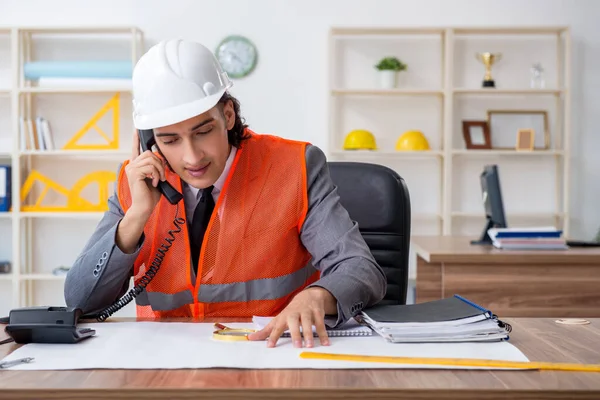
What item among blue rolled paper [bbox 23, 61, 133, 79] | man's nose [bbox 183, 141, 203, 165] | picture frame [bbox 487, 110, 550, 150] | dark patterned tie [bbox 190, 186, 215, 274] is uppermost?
blue rolled paper [bbox 23, 61, 133, 79]

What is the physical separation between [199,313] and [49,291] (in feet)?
11.4

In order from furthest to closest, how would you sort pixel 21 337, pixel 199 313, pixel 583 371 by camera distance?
pixel 199 313, pixel 21 337, pixel 583 371

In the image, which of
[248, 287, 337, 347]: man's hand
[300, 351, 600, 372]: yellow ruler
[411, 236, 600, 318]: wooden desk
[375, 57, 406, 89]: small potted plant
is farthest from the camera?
[375, 57, 406, 89]: small potted plant

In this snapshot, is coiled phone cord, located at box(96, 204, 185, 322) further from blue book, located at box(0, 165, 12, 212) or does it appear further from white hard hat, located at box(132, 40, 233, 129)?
blue book, located at box(0, 165, 12, 212)

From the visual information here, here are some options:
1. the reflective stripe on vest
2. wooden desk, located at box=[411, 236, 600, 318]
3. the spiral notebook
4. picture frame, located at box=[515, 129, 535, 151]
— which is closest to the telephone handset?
the reflective stripe on vest

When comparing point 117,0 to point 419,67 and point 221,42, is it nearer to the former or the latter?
point 221,42

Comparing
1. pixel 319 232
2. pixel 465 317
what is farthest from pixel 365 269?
pixel 465 317

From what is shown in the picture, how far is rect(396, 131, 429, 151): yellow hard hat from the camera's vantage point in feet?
15.1

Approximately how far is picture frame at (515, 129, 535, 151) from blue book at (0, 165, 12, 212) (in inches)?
129

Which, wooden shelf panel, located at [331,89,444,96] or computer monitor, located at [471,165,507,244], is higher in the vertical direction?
wooden shelf panel, located at [331,89,444,96]

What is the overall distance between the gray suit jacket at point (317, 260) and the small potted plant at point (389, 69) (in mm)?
2943

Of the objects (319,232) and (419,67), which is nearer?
(319,232)

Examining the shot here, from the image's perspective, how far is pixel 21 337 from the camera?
1199 millimetres

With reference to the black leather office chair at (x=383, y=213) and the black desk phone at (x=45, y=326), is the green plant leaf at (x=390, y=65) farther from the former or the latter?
the black desk phone at (x=45, y=326)
